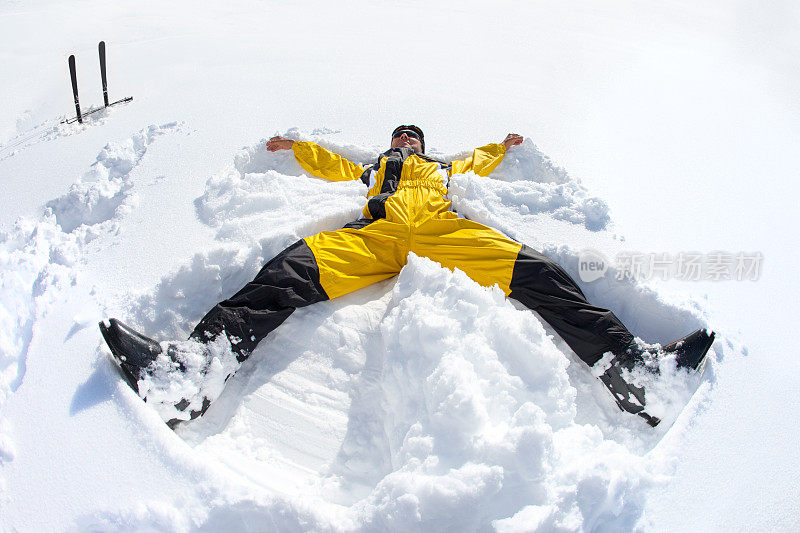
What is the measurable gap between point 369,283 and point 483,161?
4.82ft

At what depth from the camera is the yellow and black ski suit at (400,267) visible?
2.01 meters

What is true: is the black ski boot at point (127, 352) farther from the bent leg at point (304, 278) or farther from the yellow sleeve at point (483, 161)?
the yellow sleeve at point (483, 161)

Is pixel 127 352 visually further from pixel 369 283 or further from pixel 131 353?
pixel 369 283

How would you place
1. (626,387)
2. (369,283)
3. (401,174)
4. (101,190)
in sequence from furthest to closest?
(401,174), (101,190), (369,283), (626,387)

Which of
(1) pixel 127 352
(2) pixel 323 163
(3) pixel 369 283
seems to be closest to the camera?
(1) pixel 127 352

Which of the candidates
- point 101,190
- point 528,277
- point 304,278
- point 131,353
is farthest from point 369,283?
point 101,190

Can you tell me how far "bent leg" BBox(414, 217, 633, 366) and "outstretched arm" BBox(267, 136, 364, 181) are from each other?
1071mm

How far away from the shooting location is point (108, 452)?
1556 millimetres

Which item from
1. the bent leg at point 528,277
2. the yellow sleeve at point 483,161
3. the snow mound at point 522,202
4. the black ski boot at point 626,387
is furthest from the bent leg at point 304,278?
the black ski boot at point 626,387

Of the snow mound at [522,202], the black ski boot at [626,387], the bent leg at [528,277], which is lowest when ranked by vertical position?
the black ski boot at [626,387]

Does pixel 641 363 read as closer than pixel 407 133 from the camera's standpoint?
Yes

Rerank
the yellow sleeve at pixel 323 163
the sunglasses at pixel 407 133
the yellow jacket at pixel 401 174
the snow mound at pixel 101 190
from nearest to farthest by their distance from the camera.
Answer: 1. the yellow jacket at pixel 401 174
2. the snow mound at pixel 101 190
3. the yellow sleeve at pixel 323 163
4. the sunglasses at pixel 407 133

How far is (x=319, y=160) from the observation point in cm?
323

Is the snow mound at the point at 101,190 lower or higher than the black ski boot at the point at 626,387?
higher
